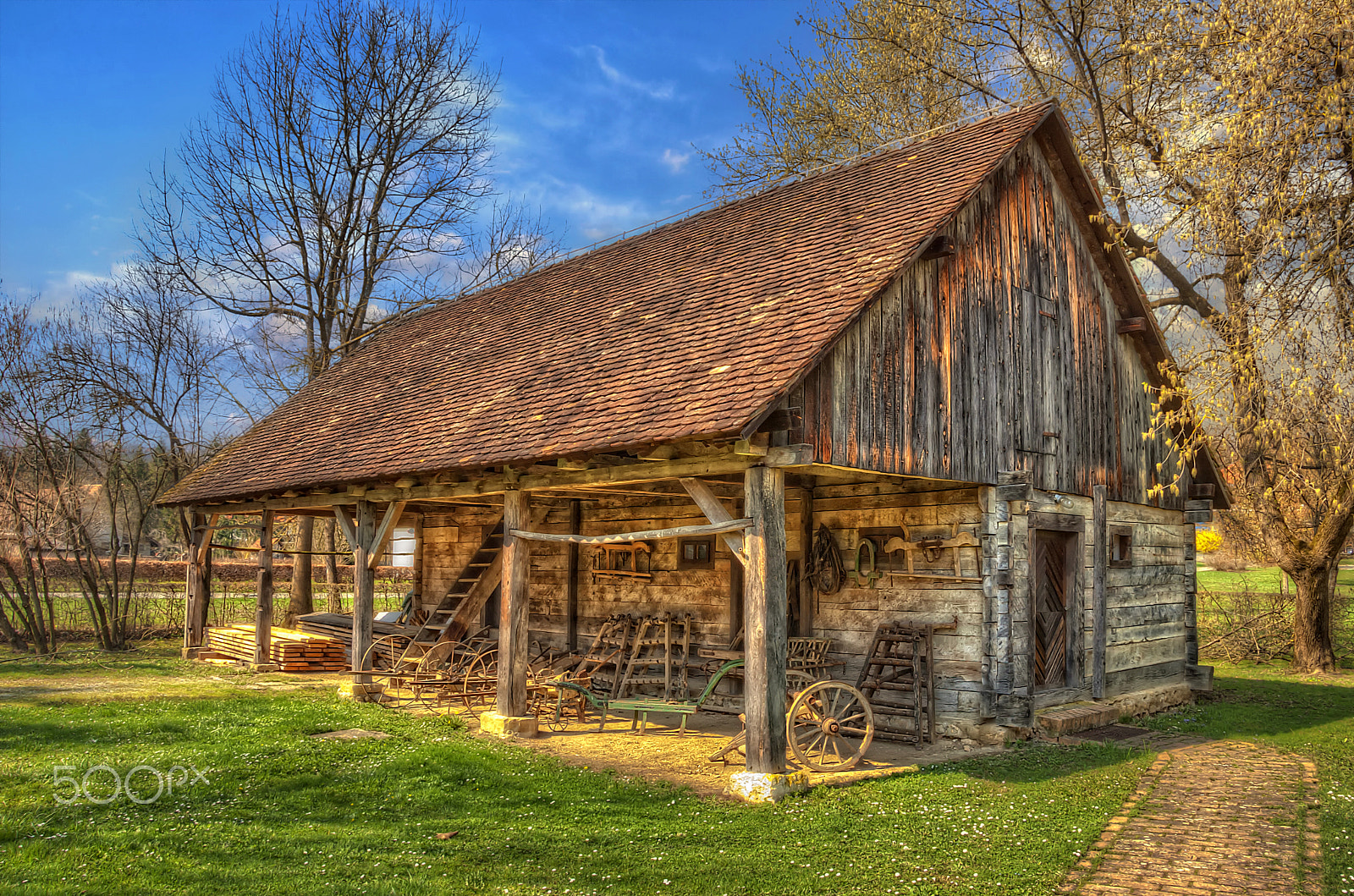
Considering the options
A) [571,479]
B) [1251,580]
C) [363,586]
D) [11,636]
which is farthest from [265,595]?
[1251,580]

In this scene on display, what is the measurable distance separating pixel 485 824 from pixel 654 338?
5.51 meters

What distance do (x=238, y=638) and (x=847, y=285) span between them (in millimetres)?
13323

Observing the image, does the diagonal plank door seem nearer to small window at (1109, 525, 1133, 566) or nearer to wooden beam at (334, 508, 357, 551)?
small window at (1109, 525, 1133, 566)

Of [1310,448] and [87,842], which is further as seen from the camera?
[1310,448]

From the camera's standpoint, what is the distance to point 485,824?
6.49 meters

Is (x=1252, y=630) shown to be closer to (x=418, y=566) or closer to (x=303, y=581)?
(x=418, y=566)

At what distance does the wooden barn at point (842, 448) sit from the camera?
8281 millimetres

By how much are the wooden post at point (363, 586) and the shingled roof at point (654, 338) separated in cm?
66

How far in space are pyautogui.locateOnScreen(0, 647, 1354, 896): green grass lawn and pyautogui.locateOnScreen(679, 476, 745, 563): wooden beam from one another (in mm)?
2028

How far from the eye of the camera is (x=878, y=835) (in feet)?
20.7

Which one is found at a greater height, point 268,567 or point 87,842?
point 268,567

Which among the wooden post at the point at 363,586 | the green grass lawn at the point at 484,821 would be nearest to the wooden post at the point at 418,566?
the wooden post at the point at 363,586

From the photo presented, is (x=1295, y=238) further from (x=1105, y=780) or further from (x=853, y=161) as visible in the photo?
(x=1105, y=780)

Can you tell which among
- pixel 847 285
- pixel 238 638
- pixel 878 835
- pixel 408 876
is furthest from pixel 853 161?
pixel 238 638
